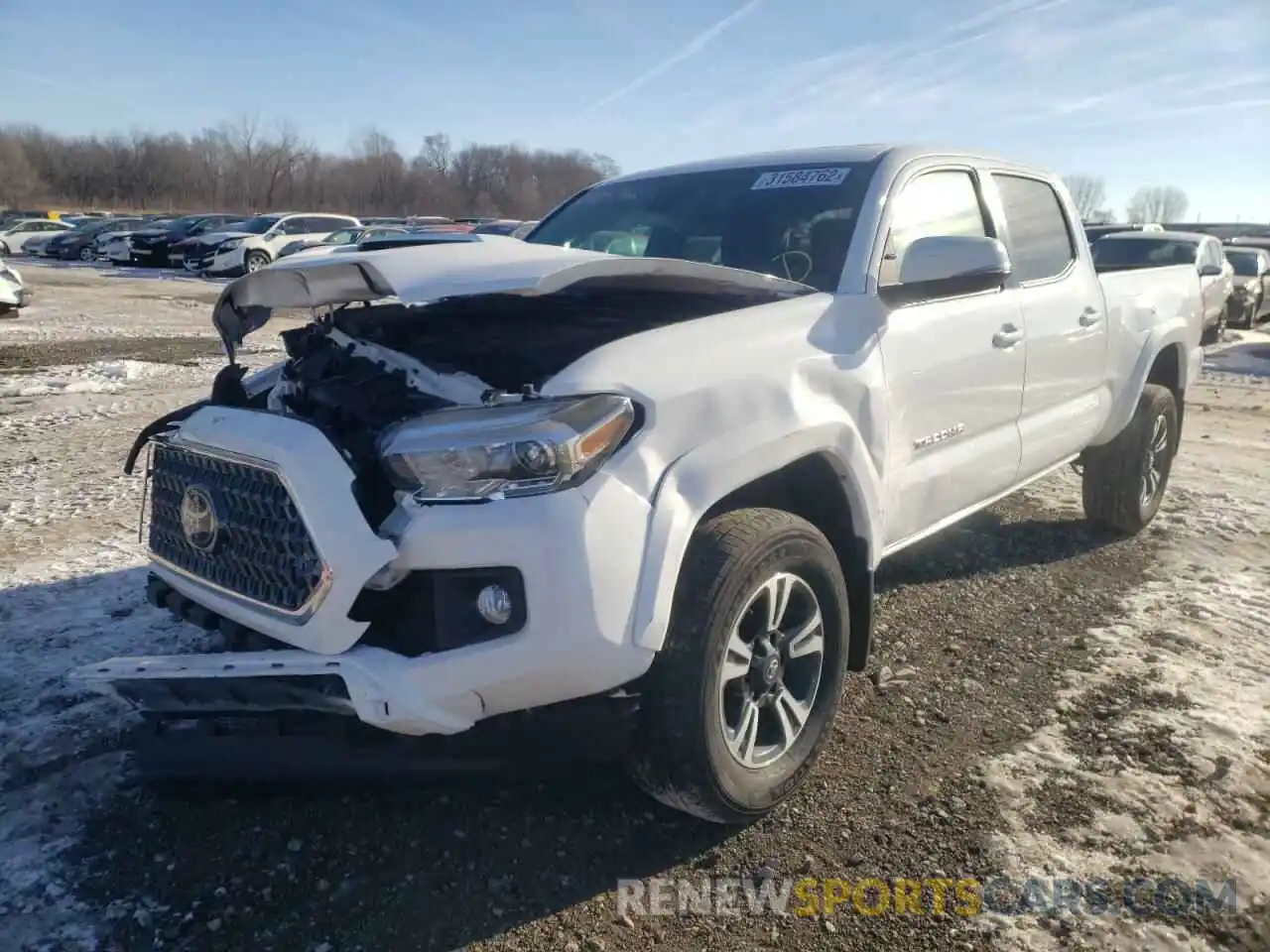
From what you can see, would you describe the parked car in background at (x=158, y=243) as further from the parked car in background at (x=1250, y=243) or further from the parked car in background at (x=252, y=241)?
the parked car in background at (x=1250, y=243)

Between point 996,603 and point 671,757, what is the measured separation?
2599 mm

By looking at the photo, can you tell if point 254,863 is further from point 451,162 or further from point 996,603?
point 451,162

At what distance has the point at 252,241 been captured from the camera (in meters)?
24.6

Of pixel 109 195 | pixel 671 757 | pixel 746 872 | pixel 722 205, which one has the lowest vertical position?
pixel 746 872

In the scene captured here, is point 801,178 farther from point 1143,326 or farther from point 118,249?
point 118,249

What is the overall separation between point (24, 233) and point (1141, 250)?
1448 inches

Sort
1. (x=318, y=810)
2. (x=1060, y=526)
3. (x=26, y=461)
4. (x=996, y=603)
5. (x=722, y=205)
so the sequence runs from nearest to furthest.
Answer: (x=318, y=810)
(x=722, y=205)
(x=996, y=603)
(x=1060, y=526)
(x=26, y=461)

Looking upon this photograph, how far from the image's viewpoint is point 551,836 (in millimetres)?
2674

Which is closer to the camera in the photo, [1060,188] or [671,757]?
[671,757]

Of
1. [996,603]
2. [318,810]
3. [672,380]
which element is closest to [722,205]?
[672,380]

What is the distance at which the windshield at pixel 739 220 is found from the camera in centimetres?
348

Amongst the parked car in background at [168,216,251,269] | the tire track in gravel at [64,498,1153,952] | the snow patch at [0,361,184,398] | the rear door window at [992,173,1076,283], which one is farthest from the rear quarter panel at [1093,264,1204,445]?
the parked car in background at [168,216,251,269]

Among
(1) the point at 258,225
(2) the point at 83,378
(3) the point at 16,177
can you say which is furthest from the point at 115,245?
(3) the point at 16,177

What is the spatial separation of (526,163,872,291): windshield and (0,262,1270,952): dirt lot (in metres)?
1.63
